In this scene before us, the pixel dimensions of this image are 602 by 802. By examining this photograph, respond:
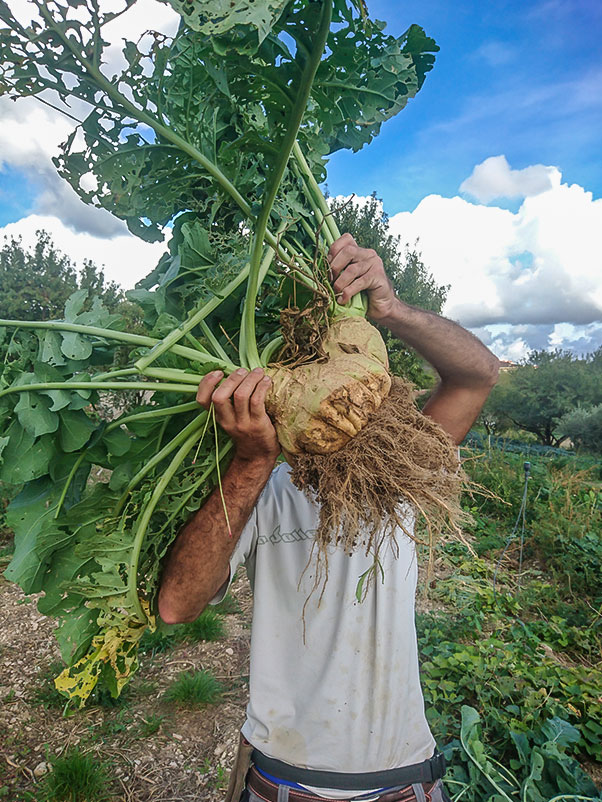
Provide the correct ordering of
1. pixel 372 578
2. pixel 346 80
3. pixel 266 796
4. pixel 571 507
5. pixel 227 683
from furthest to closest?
pixel 571 507 < pixel 227 683 < pixel 372 578 < pixel 266 796 < pixel 346 80

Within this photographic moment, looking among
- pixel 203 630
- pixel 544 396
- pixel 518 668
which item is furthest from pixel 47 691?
pixel 544 396

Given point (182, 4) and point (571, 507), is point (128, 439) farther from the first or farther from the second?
point (571, 507)

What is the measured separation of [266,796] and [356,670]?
21.6 inches

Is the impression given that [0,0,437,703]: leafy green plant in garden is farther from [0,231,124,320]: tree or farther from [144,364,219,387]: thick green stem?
[0,231,124,320]: tree

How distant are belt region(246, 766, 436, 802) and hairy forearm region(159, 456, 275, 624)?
68 centimetres

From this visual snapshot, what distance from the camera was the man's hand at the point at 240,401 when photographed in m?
1.71

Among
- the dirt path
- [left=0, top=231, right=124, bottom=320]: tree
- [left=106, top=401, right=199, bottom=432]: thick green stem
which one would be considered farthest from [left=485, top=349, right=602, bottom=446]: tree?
[left=106, top=401, right=199, bottom=432]: thick green stem

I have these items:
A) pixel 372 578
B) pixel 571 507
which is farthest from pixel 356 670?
pixel 571 507

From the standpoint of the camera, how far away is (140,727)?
407 centimetres

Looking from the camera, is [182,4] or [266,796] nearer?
[182,4]

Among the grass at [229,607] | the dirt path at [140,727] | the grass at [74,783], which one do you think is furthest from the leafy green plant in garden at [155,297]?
the grass at [229,607]

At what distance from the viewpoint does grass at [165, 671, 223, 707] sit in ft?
14.0

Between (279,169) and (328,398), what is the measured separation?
737mm

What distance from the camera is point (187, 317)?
1.94 metres
